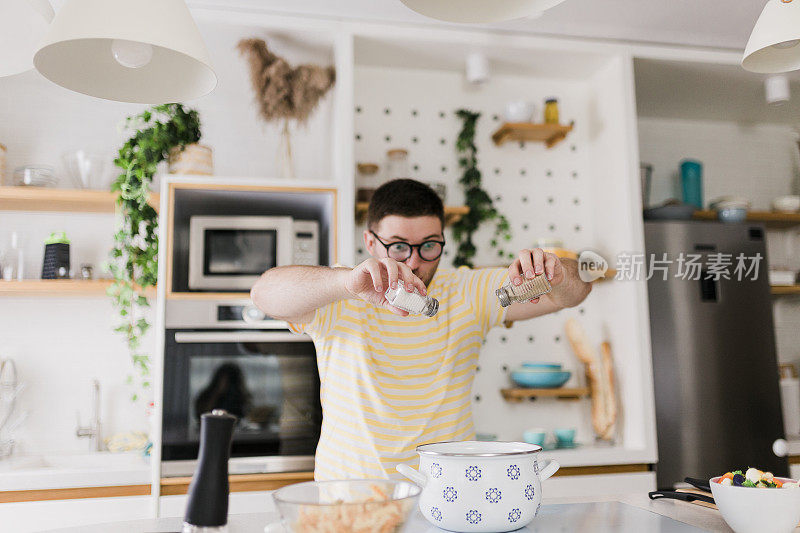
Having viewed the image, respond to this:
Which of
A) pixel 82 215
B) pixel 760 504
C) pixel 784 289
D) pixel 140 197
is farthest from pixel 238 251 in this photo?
pixel 784 289

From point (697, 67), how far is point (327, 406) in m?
2.47

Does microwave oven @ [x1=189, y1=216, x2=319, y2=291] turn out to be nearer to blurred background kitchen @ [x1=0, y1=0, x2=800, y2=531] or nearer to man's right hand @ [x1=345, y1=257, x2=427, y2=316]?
blurred background kitchen @ [x1=0, y1=0, x2=800, y2=531]

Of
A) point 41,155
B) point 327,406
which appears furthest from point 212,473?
point 41,155

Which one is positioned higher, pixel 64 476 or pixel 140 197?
pixel 140 197

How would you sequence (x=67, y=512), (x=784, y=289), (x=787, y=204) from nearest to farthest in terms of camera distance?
(x=67, y=512), (x=784, y=289), (x=787, y=204)

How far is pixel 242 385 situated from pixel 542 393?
1.31m

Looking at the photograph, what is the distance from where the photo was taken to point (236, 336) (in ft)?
8.16

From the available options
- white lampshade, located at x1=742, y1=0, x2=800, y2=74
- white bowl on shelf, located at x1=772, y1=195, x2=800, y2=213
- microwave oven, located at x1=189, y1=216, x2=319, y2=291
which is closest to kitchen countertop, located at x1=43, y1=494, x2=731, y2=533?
white lampshade, located at x1=742, y1=0, x2=800, y2=74

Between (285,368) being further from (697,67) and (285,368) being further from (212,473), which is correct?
(697,67)

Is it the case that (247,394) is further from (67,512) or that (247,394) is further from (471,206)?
(471,206)

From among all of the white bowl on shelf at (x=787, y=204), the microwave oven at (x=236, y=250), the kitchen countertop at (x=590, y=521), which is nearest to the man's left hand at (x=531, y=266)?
the kitchen countertop at (x=590, y=521)

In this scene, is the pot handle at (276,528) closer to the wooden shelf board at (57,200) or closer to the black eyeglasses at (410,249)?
the black eyeglasses at (410,249)

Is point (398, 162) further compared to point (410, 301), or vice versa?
point (398, 162)

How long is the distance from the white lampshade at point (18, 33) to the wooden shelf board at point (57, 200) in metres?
1.32
